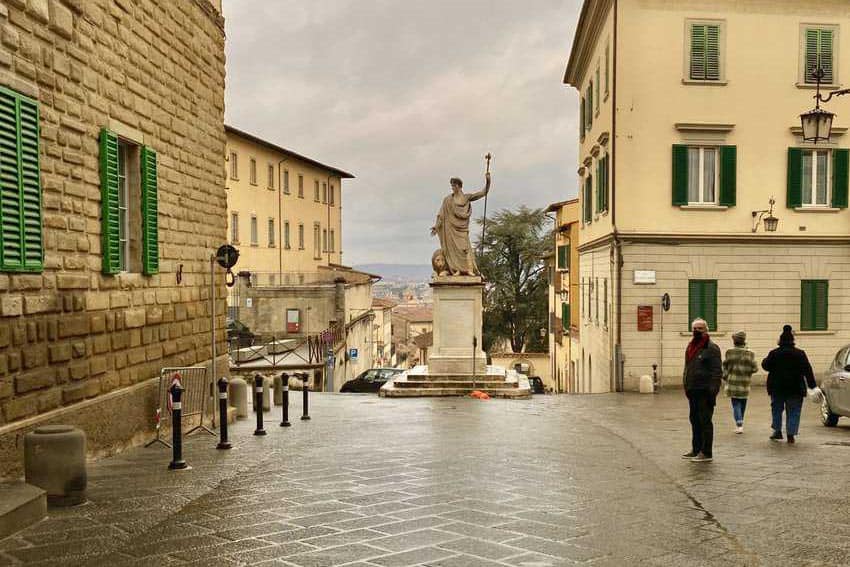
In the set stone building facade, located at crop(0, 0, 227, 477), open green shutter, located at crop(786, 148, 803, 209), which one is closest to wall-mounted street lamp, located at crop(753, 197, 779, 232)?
open green shutter, located at crop(786, 148, 803, 209)

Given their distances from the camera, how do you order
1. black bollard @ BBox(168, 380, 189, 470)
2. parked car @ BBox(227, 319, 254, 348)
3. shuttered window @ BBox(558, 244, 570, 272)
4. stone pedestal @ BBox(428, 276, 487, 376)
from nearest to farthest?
1. black bollard @ BBox(168, 380, 189, 470)
2. stone pedestal @ BBox(428, 276, 487, 376)
3. parked car @ BBox(227, 319, 254, 348)
4. shuttered window @ BBox(558, 244, 570, 272)

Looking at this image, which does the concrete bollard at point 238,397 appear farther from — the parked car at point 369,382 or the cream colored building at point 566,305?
the cream colored building at point 566,305

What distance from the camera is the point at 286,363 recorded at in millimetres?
30156

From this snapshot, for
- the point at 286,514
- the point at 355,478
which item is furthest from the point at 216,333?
the point at 286,514

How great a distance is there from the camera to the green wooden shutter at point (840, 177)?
76.6 feet

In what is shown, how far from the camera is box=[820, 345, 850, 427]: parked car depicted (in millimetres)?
12875

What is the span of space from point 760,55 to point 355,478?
20.2 metres

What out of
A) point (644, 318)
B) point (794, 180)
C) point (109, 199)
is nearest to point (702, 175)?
point (794, 180)

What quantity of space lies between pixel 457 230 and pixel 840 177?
10.8m

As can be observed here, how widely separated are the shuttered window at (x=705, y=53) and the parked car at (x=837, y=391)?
12.3m

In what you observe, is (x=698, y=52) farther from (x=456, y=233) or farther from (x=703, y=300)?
(x=456, y=233)

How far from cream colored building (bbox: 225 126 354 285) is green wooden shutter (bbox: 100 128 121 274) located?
32788 mm

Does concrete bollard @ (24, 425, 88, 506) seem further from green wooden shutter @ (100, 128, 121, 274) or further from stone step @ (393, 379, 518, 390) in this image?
stone step @ (393, 379, 518, 390)

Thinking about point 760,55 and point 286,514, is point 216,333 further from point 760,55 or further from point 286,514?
point 760,55
